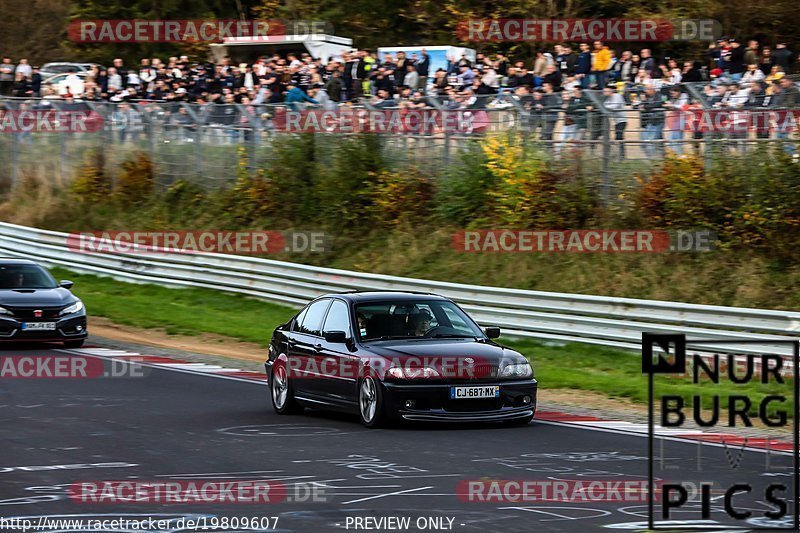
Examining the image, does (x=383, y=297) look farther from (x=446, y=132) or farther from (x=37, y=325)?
(x=446, y=132)

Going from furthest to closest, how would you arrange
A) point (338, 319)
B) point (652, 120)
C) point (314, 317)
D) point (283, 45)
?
1. point (283, 45)
2. point (652, 120)
3. point (314, 317)
4. point (338, 319)

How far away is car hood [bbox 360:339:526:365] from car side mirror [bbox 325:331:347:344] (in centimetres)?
35

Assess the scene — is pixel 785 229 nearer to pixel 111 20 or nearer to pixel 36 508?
pixel 36 508

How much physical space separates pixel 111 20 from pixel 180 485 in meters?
45.0

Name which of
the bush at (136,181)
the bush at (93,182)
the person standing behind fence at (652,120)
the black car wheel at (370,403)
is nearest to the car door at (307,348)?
the black car wheel at (370,403)

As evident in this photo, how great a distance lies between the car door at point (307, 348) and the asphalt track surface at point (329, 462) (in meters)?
0.42

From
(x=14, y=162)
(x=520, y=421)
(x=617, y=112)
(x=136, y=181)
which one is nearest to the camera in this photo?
(x=520, y=421)

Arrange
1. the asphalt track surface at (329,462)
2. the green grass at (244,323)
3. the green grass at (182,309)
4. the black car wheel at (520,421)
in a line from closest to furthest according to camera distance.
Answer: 1. the asphalt track surface at (329,462)
2. the black car wheel at (520,421)
3. the green grass at (244,323)
4. the green grass at (182,309)

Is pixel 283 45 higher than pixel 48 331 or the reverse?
higher

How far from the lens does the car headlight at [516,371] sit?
515 inches

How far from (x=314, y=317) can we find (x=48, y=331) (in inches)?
318

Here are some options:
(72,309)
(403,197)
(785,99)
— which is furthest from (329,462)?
(403,197)

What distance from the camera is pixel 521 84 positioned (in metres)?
25.9

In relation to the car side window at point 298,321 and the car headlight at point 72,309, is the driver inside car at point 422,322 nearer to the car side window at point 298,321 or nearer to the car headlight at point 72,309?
the car side window at point 298,321
